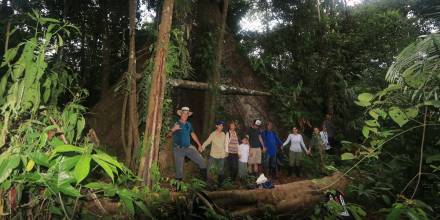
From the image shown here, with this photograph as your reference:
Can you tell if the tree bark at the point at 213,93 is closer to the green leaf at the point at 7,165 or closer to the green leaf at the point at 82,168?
the green leaf at the point at 7,165

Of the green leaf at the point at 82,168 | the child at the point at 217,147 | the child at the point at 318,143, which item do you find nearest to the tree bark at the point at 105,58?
the child at the point at 217,147

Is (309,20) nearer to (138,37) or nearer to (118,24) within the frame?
(138,37)

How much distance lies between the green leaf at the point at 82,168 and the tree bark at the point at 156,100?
497 centimetres

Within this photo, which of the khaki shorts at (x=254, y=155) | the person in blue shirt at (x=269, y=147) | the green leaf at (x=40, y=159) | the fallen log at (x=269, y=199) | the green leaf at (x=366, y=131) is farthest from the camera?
the person in blue shirt at (x=269, y=147)

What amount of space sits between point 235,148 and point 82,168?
26.5 feet

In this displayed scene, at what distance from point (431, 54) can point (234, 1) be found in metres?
13.9

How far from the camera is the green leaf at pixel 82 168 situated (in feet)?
3.77

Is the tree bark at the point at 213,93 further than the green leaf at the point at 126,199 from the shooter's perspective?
Yes

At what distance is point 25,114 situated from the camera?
7.36 feet

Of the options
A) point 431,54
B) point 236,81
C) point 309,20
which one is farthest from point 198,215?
point 309,20

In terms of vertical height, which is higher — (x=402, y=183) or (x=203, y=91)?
(x=203, y=91)

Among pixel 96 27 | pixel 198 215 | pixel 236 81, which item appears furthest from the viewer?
pixel 96 27

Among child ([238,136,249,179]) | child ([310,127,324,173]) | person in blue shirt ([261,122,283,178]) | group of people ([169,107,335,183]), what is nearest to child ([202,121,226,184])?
group of people ([169,107,335,183])

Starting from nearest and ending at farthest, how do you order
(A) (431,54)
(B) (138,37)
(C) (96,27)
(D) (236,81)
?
(A) (431,54), (D) (236,81), (B) (138,37), (C) (96,27)
